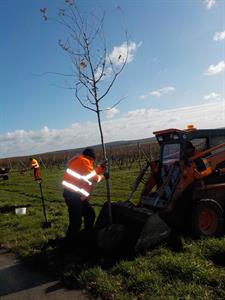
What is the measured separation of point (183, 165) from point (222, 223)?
4.43 feet

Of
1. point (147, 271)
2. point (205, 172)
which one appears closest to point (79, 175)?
point (147, 271)

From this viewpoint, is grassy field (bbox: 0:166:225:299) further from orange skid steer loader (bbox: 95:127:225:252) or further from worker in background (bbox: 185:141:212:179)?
worker in background (bbox: 185:141:212:179)

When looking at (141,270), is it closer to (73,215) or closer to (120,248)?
(120,248)

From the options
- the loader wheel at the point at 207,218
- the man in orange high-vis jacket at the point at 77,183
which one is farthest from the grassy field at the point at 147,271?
the man in orange high-vis jacket at the point at 77,183

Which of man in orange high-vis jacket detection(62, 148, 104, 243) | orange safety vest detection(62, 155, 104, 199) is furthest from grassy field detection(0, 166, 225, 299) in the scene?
orange safety vest detection(62, 155, 104, 199)

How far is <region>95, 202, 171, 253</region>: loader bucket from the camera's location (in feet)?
22.4

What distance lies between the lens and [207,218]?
7758 mm

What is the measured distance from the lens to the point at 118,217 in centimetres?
819

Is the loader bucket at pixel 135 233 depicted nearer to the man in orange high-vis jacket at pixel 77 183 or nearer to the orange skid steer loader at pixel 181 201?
the orange skid steer loader at pixel 181 201

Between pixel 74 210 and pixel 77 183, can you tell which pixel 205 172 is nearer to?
pixel 77 183

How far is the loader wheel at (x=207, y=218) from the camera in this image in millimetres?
7543

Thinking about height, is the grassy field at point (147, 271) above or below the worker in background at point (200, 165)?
below

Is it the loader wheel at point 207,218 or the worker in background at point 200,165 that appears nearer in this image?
the loader wheel at point 207,218

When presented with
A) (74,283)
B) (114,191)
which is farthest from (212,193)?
(114,191)
